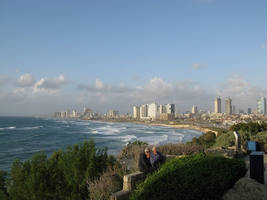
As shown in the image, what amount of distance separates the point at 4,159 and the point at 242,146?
92.0 ft

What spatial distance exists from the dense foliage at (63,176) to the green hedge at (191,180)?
3002 millimetres

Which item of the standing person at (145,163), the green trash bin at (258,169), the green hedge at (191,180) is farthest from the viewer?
the standing person at (145,163)

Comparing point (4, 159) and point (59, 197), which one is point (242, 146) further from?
point (4, 159)

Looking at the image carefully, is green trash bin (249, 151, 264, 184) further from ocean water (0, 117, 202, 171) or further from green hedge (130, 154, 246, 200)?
ocean water (0, 117, 202, 171)

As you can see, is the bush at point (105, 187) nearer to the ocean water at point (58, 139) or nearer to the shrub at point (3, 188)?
the shrub at point (3, 188)

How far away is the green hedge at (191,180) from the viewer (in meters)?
4.62

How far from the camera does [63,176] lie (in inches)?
320

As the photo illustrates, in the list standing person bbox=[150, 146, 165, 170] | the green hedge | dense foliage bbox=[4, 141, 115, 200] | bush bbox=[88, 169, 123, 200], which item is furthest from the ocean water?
the green hedge

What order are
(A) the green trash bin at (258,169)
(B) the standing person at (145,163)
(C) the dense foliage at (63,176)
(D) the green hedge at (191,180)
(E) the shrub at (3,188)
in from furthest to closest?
(E) the shrub at (3,188) < (C) the dense foliage at (63,176) < (B) the standing person at (145,163) < (A) the green trash bin at (258,169) < (D) the green hedge at (191,180)

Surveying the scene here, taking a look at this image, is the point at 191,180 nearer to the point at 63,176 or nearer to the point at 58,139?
the point at 63,176

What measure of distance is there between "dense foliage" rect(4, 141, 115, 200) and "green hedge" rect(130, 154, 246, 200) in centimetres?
300

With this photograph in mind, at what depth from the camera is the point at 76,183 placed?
295 inches

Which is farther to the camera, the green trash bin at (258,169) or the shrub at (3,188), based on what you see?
the shrub at (3,188)

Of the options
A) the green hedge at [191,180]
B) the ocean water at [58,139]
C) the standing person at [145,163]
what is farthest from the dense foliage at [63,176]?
the ocean water at [58,139]
